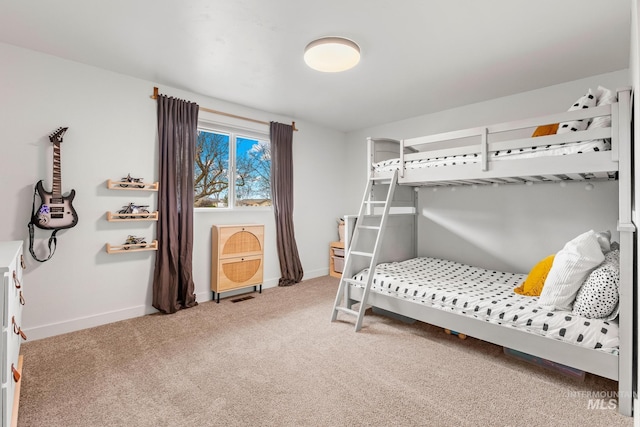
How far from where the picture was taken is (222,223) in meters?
3.88

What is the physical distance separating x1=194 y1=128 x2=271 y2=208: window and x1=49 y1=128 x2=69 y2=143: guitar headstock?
131 cm

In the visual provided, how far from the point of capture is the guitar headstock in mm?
2648

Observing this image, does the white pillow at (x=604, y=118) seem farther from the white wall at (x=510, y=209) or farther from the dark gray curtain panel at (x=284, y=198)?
the dark gray curtain panel at (x=284, y=198)

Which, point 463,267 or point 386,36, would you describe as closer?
point 386,36

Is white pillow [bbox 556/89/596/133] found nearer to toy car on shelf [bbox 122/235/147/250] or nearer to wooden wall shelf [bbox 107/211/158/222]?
wooden wall shelf [bbox 107/211/158/222]

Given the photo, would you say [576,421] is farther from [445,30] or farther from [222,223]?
[222,223]

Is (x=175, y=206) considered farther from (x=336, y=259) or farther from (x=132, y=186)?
(x=336, y=259)

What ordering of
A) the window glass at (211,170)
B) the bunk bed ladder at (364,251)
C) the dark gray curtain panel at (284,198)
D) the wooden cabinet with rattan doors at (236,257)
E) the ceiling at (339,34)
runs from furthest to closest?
the dark gray curtain panel at (284,198) → the window glass at (211,170) → the wooden cabinet with rattan doors at (236,257) → the bunk bed ladder at (364,251) → the ceiling at (339,34)

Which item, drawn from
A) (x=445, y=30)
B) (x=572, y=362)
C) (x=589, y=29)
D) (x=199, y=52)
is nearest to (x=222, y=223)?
(x=199, y=52)

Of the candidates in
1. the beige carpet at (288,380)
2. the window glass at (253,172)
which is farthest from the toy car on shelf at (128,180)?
the beige carpet at (288,380)

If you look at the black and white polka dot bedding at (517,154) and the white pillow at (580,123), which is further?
the white pillow at (580,123)

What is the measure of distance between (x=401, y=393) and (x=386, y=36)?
250cm

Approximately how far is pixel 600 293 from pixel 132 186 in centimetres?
387

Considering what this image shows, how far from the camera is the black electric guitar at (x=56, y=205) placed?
2578mm
